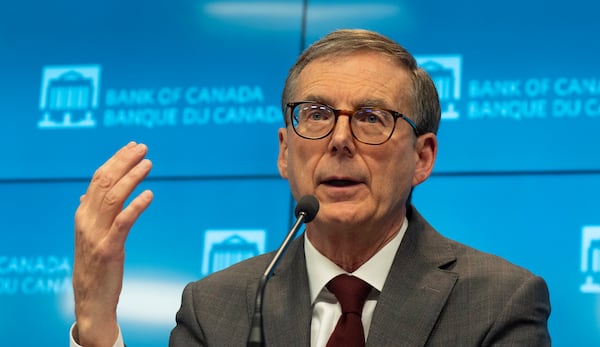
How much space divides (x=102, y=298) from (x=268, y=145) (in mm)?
1472

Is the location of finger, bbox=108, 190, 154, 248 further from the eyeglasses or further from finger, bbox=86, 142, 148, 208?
the eyeglasses

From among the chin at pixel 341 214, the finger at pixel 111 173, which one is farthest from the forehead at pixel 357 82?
the finger at pixel 111 173

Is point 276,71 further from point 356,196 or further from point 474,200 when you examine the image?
point 356,196

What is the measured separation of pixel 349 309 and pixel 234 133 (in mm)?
1422

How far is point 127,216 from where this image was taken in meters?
2.19

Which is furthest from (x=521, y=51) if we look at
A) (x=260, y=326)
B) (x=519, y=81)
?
(x=260, y=326)

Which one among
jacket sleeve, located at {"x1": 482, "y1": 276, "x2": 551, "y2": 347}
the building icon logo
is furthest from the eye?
the building icon logo

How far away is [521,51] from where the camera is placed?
11.6 feet

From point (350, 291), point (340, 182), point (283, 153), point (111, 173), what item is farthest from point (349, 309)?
point (111, 173)

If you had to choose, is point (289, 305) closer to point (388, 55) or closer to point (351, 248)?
point (351, 248)

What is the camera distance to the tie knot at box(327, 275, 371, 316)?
241cm

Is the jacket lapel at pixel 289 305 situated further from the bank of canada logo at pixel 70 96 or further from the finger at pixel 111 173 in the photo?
the bank of canada logo at pixel 70 96

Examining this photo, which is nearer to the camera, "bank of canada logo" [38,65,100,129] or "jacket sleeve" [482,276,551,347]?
"jacket sleeve" [482,276,551,347]

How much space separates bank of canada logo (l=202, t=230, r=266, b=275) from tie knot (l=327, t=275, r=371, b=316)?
40.2 inches
